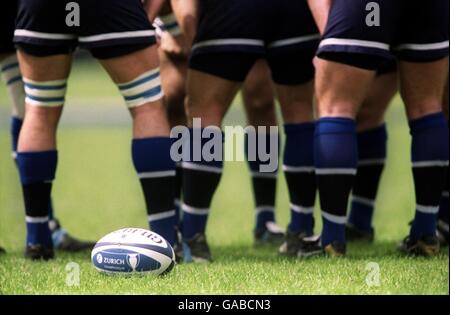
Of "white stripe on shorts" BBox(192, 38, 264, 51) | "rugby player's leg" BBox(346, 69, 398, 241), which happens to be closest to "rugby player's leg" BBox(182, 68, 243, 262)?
"white stripe on shorts" BBox(192, 38, 264, 51)

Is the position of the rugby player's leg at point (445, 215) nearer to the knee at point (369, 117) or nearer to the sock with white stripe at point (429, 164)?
the knee at point (369, 117)

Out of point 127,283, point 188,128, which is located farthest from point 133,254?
point 188,128

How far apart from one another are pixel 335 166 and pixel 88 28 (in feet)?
4.48

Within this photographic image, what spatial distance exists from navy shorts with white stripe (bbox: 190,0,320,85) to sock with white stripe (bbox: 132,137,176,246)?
0.55 m

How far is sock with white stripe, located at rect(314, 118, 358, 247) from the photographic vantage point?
4445 millimetres

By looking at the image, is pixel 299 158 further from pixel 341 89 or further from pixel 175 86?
pixel 175 86

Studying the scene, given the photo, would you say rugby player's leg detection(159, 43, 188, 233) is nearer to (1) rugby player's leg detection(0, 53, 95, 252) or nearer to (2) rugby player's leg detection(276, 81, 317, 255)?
(2) rugby player's leg detection(276, 81, 317, 255)

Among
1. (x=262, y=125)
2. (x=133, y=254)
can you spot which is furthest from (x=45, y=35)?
(x=262, y=125)

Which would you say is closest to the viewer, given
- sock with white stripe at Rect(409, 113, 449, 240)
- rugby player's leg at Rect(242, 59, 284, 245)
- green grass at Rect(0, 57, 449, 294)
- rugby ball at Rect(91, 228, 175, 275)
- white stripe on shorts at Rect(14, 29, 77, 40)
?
green grass at Rect(0, 57, 449, 294)

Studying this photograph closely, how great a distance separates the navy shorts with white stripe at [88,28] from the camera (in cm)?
429

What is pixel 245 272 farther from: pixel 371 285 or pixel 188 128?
pixel 188 128

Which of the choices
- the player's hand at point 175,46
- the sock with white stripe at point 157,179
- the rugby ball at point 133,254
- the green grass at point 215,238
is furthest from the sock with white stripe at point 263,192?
the rugby ball at point 133,254

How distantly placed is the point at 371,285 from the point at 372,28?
1291 millimetres

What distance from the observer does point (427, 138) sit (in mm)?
4641
